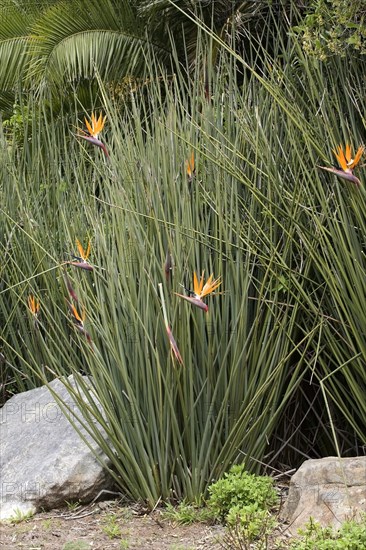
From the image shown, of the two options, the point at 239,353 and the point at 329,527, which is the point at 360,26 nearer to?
the point at 239,353

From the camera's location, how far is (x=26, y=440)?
4457 millimetres

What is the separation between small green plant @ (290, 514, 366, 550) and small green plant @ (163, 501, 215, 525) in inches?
18.1

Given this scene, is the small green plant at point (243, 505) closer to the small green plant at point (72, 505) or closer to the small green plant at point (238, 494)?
the small green plant at point (238, 494)

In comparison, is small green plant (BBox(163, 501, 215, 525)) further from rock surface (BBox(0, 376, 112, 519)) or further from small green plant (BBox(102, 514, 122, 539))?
rock surface (BBox(0, 376, 112, 519))

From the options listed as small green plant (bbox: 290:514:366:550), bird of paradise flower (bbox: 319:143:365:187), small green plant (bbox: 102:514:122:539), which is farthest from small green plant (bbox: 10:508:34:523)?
bird of paradise flower (bbox: 319:143:365:187)

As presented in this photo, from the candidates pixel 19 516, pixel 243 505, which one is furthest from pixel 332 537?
pixel 19 516

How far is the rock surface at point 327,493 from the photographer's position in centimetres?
338

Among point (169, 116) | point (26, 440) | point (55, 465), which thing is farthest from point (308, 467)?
point (169, 116)

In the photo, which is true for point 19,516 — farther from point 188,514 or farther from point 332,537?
point 332,537

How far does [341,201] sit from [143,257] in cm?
89

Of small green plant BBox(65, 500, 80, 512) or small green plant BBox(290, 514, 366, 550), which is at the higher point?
small green plant BBox(290, 514, 366, 550)

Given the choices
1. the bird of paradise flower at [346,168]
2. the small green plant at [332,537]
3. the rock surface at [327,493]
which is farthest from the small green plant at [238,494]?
the bird of paradise flower at [346,168]

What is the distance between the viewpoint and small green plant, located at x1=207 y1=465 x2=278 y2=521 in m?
3.55

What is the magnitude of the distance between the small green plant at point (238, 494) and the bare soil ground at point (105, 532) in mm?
99
